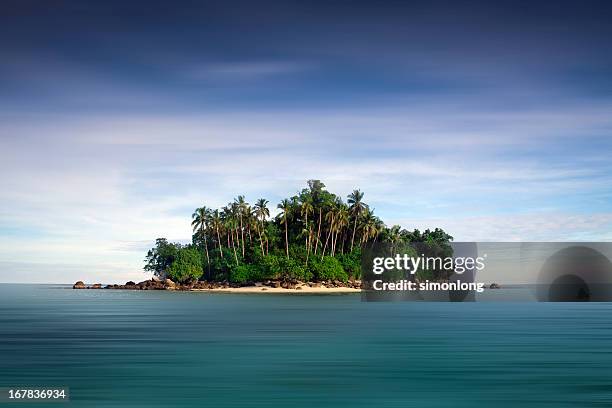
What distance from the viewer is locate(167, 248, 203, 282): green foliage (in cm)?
15775

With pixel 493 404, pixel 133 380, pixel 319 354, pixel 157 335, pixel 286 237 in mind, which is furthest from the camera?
pixel 286 237

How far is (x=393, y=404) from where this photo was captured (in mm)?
26344

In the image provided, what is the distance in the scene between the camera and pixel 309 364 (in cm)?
3572

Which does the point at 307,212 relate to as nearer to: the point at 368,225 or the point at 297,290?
the point at 368,225

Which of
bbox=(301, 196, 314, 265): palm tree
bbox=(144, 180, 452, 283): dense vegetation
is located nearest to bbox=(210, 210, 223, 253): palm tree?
bbox=(144, 180, 452, 283): dense vegetation

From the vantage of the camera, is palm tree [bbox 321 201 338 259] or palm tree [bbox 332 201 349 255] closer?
palm tree [bbox 321 201 338 259]

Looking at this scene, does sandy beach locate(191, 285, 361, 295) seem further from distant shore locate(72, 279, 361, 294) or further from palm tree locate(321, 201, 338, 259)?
palm tree locate(321, 201, 338, 259)

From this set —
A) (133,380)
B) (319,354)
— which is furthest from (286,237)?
(133,380)

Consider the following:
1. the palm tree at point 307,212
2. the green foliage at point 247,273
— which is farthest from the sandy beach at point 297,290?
the palm tree at point 307,212

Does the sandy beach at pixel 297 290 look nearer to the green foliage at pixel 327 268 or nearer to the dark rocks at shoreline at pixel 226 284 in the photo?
the dark rocks at shoreline at pixel 226 284

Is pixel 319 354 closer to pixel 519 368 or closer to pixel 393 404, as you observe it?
pixel 519 368

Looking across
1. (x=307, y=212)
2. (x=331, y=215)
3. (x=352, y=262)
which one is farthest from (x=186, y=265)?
(x=352, y=262)

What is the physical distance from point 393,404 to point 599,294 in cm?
15025

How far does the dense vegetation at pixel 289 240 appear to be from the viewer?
5925 inches
